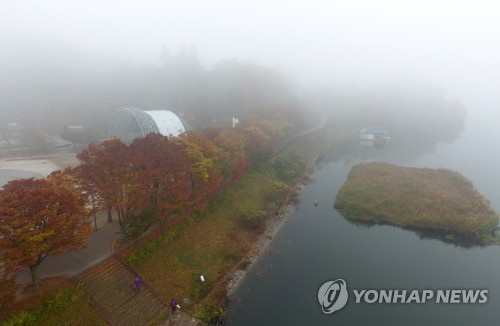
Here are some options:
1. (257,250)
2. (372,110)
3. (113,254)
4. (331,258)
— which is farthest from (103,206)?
A: (372,110)

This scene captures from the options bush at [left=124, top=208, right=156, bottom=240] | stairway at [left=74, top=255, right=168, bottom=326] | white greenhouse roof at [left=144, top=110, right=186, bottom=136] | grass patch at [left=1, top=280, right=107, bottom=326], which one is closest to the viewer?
grass patch at [left=1, top=280, right=107, bottom=326]

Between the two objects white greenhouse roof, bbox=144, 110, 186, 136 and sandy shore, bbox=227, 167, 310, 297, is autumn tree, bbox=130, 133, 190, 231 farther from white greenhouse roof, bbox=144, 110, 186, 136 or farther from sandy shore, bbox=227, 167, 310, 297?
white greenhouse roof, bbox=144, 110, 186, 136

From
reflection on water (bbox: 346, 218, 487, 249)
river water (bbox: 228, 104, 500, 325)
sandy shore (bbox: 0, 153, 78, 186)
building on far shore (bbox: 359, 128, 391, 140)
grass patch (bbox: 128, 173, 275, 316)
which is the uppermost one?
building on far shore (bbox: 359, 128, 391, 140)

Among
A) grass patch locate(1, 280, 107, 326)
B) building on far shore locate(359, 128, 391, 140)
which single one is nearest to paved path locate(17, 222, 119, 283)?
grass patch locate(1, 280, 107, 326)

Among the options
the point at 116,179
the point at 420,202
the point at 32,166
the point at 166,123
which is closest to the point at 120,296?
the point at 116,179

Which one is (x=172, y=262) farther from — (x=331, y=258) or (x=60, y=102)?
(x=60, y=102)

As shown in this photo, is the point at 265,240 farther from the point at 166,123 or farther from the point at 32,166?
the point at 32,166
